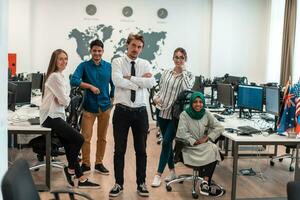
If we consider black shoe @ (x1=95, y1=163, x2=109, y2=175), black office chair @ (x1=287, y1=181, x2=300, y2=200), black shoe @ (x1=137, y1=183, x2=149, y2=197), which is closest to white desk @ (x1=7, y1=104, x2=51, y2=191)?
black shoe @ (x1=95, y1=163, x2=109, y2=175)

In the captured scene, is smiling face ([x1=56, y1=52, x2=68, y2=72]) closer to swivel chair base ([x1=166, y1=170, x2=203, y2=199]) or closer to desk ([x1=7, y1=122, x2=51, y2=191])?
desk ([x1=7, y1=122, x2=51, y2=191])

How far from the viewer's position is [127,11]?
346 inches

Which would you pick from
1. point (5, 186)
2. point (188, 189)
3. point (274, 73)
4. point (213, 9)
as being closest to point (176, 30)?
point (213, 9)

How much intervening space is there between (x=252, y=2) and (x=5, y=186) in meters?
8.28

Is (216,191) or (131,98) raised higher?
(131,98)

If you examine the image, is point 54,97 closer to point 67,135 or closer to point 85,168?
point 67,135

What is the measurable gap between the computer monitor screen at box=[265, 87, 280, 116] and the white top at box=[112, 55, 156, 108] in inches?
62.4

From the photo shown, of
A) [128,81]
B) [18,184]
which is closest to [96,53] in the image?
[128,81]

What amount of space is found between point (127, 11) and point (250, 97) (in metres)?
4.49

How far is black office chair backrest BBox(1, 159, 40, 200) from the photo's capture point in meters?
1.87

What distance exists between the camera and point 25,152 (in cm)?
593

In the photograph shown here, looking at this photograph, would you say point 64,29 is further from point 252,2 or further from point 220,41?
point 252,2

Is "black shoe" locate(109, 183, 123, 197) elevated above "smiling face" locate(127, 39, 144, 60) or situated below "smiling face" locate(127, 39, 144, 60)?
below

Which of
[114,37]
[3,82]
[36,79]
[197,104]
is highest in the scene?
[114,37]
